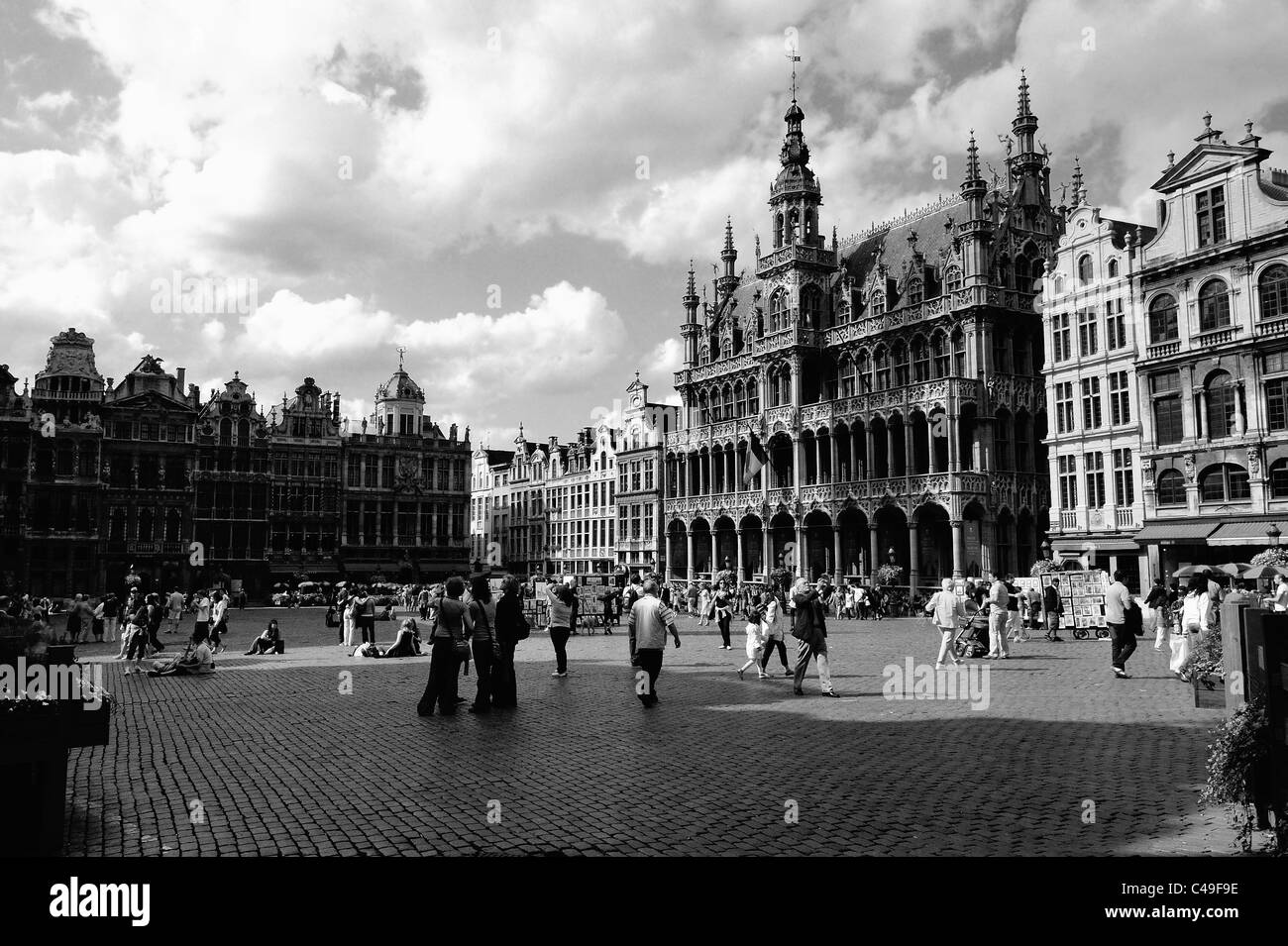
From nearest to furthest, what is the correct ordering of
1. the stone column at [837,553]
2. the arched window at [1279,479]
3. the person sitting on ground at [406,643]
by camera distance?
the person sitting on ground at [406,643] → the arched window at [1279,479] → the stone column at [837,553]

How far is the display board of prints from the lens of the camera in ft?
91.5

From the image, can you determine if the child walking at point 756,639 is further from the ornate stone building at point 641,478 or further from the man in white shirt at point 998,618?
the ornate stone building at point 641,478

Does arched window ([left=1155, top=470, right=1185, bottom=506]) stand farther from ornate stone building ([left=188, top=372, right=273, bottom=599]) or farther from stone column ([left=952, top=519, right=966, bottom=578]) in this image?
ornate stone building ([left=188, top=372, right=273, bottom=599])

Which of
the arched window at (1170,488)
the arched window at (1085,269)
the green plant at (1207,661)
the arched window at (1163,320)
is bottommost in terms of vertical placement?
the green plant at (1207,661)

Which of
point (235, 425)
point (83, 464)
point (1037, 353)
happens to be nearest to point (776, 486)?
point (1037, 353)

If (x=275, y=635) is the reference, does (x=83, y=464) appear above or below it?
above

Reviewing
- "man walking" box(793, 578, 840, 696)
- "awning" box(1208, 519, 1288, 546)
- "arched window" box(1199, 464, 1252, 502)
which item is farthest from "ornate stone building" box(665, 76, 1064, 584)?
"man walking" box(793, 578, 840, 696)

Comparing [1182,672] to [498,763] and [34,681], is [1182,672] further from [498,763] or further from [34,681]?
[34,681]

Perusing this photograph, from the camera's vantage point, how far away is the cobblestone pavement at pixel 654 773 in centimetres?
730

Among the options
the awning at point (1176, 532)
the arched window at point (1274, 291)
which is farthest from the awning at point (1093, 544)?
the arched window at point (1274, 291)

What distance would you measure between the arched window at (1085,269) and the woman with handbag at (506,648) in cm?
3498

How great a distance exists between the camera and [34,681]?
7.83 m

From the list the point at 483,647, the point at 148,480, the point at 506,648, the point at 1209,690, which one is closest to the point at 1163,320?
the point at 1209,690
